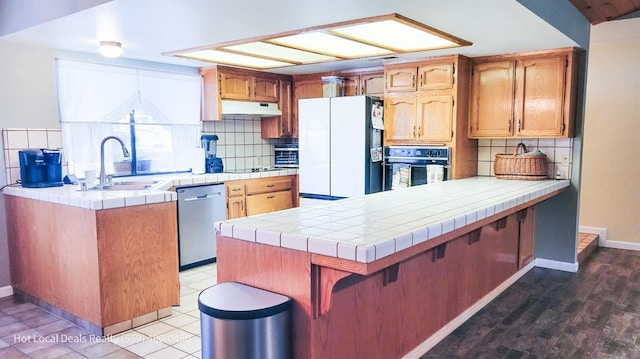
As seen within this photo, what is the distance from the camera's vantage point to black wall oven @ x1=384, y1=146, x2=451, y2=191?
432 cm

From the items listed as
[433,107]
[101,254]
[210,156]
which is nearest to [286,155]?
[210,156]

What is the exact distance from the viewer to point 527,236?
14.3 ft

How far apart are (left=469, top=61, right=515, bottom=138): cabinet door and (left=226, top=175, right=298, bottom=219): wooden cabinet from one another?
7.12 ft

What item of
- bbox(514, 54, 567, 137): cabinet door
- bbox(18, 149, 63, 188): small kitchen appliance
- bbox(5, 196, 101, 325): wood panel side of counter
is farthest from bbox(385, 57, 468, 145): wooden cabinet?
bbox(18, 149, 63, 188): small kitchen appliance

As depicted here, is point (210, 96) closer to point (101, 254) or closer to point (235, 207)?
point (235, 207)

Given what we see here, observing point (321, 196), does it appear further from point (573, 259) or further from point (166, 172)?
point (573, 259)

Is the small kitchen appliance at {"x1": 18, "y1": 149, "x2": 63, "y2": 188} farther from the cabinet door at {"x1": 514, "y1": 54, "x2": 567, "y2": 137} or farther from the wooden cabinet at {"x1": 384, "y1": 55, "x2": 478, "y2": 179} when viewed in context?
the cabinet door at {"x1": 514, "y1": 54, "x2": 567, "y2": 137}

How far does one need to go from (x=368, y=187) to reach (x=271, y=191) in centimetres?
119

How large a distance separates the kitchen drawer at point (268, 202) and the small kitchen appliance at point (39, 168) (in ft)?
6.13

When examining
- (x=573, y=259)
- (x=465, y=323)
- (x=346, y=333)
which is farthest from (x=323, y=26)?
(x=573, y=259)

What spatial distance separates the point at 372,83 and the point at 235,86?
1.52 meters

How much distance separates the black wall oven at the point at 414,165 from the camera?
4324 millimetres

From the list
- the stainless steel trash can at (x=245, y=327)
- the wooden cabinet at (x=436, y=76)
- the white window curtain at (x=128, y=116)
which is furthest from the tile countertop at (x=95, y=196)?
the wooden cabinet at (x=436, y=76)

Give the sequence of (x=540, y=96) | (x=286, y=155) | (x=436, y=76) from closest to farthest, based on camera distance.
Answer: (x=540, y=96)
(x=436, y=76)
(x=286, y=155)
